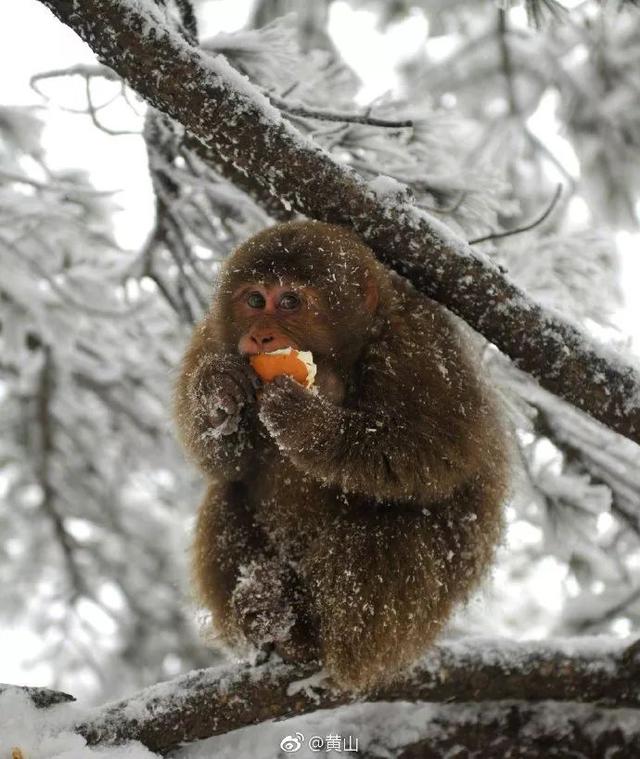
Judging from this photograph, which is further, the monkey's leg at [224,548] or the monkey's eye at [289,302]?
the monkey's leg at [224,548]

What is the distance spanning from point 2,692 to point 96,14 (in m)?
2.15

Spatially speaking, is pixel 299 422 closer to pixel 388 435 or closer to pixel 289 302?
pixel 388 435

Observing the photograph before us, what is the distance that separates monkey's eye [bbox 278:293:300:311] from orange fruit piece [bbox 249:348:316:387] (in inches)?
9.3

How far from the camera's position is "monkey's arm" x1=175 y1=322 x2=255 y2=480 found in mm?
3170

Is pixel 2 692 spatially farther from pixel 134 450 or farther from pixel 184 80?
pixel 134 450

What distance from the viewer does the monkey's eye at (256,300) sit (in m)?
3.36

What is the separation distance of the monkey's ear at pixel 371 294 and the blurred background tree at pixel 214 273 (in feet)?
1.93

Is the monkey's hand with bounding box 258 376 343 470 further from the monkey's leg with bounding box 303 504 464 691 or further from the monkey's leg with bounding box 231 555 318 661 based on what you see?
the monkey's leg with bounding box 231 555 318 661

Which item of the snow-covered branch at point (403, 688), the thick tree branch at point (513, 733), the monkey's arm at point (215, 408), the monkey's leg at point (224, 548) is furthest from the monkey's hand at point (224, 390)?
the thick tree branch at point (513, 733)

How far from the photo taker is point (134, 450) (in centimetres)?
686

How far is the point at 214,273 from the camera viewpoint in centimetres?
443

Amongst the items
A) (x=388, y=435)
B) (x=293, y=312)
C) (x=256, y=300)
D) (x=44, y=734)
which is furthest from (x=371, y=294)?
(x=44, y=734)

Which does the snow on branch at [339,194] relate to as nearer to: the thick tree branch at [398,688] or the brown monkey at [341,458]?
the brown monkey at [341,458]

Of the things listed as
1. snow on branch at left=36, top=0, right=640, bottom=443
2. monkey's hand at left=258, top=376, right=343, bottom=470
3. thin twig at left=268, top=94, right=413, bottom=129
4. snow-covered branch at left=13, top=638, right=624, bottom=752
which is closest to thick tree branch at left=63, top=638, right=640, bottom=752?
snow-covered branch at left=13, top=638, right=624, bottom=752
